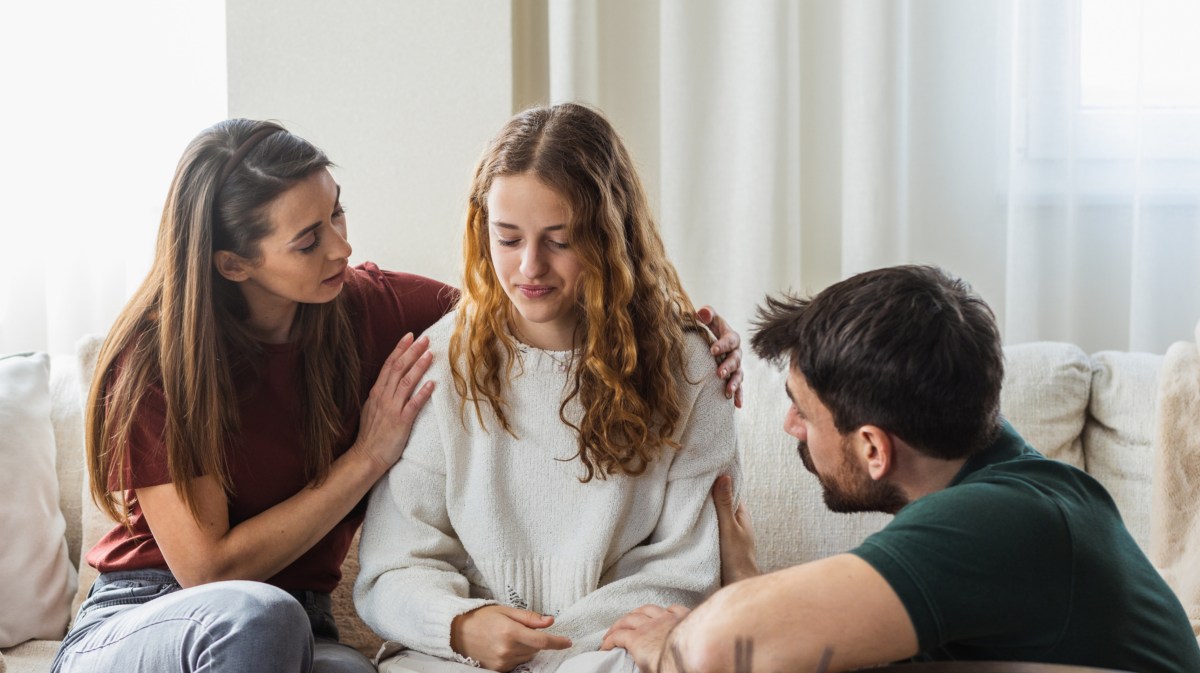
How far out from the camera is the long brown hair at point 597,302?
1.60 meters

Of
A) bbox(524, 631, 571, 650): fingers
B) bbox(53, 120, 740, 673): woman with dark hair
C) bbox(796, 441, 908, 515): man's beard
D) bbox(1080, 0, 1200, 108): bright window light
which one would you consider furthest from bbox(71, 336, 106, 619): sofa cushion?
bbox(1080, 0, 1200, 108): bright window light

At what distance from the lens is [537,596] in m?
1.68

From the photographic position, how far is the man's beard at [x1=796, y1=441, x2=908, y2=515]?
1.30 meters

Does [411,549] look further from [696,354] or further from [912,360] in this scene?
[912,360]

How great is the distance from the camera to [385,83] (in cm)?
232

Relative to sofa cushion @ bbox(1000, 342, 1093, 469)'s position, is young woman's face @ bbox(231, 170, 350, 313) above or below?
above

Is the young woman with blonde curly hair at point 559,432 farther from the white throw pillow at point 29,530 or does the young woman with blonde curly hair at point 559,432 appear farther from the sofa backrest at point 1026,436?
the white throw pillow at point 29,530

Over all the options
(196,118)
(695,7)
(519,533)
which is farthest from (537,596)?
(196,118)

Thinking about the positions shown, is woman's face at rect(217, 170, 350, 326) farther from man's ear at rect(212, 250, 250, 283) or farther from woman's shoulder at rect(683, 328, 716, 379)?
woman's shoulder at rect(683, 328, 716, 379)

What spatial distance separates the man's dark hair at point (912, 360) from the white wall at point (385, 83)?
3.95 ft

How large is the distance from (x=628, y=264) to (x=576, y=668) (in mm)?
551

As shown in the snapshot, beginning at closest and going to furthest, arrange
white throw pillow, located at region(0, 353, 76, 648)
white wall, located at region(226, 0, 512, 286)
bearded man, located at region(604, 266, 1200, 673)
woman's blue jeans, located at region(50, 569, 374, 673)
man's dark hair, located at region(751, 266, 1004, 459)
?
bearded man, located at region(604, 266, 1200, 673)
man's dark hair, located at region(751, 266, 1004, 459)
woman's blue jeans, located at region(50, 569, 374, 673)
white throw pillow, located at region(0, 353, 76, 648)
white wall, located at region(226, 0, 512, 286)

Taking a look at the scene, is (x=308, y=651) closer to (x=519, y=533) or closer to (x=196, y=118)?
(x=519, y=533)

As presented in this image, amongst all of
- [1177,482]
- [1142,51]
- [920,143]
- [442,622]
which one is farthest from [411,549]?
[1142,51]
